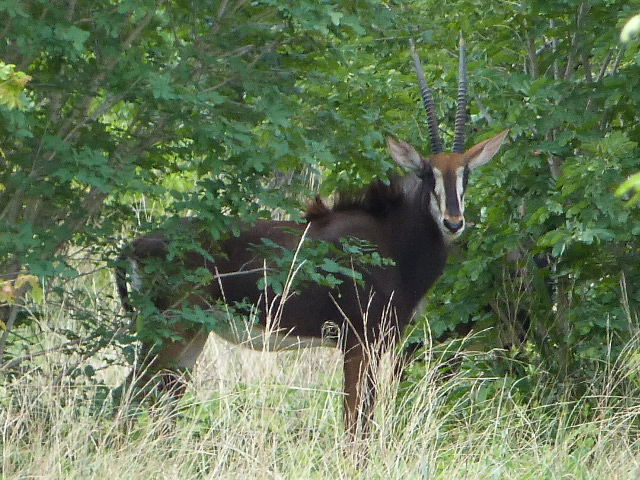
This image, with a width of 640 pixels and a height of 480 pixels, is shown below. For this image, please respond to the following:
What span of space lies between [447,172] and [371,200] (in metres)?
0.68

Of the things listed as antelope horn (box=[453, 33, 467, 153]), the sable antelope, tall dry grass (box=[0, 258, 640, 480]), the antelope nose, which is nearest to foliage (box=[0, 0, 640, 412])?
antelope horn (box=[453, 33, 467, 153])

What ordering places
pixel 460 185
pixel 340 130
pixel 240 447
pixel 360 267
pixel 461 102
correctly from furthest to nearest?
1. pixel 461 102
2. pixel 460 185
3. pixel 360 267
4. pixel 340 130
5. pixel 240 447

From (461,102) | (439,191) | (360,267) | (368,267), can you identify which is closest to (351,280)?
(368,267)

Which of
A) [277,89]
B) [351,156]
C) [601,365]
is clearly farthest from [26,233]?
[601,365]

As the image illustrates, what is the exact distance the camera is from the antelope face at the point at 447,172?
684 cm

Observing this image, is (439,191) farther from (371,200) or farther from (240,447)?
(240,447)

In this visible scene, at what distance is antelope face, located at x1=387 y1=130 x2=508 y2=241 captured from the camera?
684 cm

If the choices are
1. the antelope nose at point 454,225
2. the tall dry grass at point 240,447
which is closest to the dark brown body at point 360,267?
the antelope nose at point 454,225

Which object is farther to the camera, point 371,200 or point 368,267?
point 371,200

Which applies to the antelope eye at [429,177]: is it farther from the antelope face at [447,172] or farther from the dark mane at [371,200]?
the dark mane at [371,200]

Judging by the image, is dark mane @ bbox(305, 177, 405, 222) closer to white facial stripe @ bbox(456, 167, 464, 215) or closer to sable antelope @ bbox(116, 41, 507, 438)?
sable antelope @ bbox(116, 41, 507, 438)

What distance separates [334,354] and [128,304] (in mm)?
3226

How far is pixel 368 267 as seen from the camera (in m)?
6.97

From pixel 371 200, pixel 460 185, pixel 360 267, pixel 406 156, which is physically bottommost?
pixel 360 267
